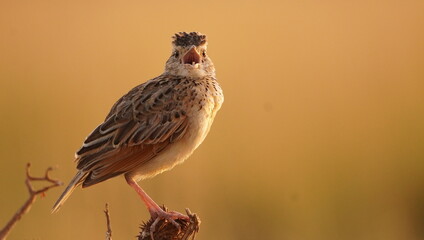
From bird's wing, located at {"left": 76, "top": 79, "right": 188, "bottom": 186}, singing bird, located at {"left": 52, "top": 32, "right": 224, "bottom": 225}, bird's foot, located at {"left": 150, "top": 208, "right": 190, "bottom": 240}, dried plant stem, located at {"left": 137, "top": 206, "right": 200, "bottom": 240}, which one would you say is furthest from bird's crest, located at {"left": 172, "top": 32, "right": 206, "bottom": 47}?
dried plant stem, located at {"left": 137, "top": 206, "right": 200, "bottom": 240}

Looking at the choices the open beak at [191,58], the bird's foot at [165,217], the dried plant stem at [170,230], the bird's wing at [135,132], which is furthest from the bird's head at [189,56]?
the dried plant stem at [170,230]

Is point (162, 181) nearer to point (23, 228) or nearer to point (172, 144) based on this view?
point (23, 228)

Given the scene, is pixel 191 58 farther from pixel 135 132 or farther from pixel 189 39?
pixel 135 132

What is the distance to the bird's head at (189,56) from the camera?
7.56 metres

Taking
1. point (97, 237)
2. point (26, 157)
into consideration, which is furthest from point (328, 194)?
point (26, 157)

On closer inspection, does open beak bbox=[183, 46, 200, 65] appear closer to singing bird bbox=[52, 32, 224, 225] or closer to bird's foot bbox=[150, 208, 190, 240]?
singing bird bbox=[52, 32, 224, 225]

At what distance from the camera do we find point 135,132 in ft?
23.5

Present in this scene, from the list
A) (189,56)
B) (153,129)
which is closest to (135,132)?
(153,129)

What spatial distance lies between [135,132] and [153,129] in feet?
0.49

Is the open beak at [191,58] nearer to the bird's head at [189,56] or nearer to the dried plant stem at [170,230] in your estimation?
the bird's head at [189,56]

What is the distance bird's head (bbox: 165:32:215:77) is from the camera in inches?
298

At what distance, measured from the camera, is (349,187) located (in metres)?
11.8

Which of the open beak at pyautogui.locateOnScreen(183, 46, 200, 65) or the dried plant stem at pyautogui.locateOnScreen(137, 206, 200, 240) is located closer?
the dried plant stem at pyautogui.locateOnScreen(137, 206, 200, 240)

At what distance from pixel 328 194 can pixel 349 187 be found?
1.30 ft
